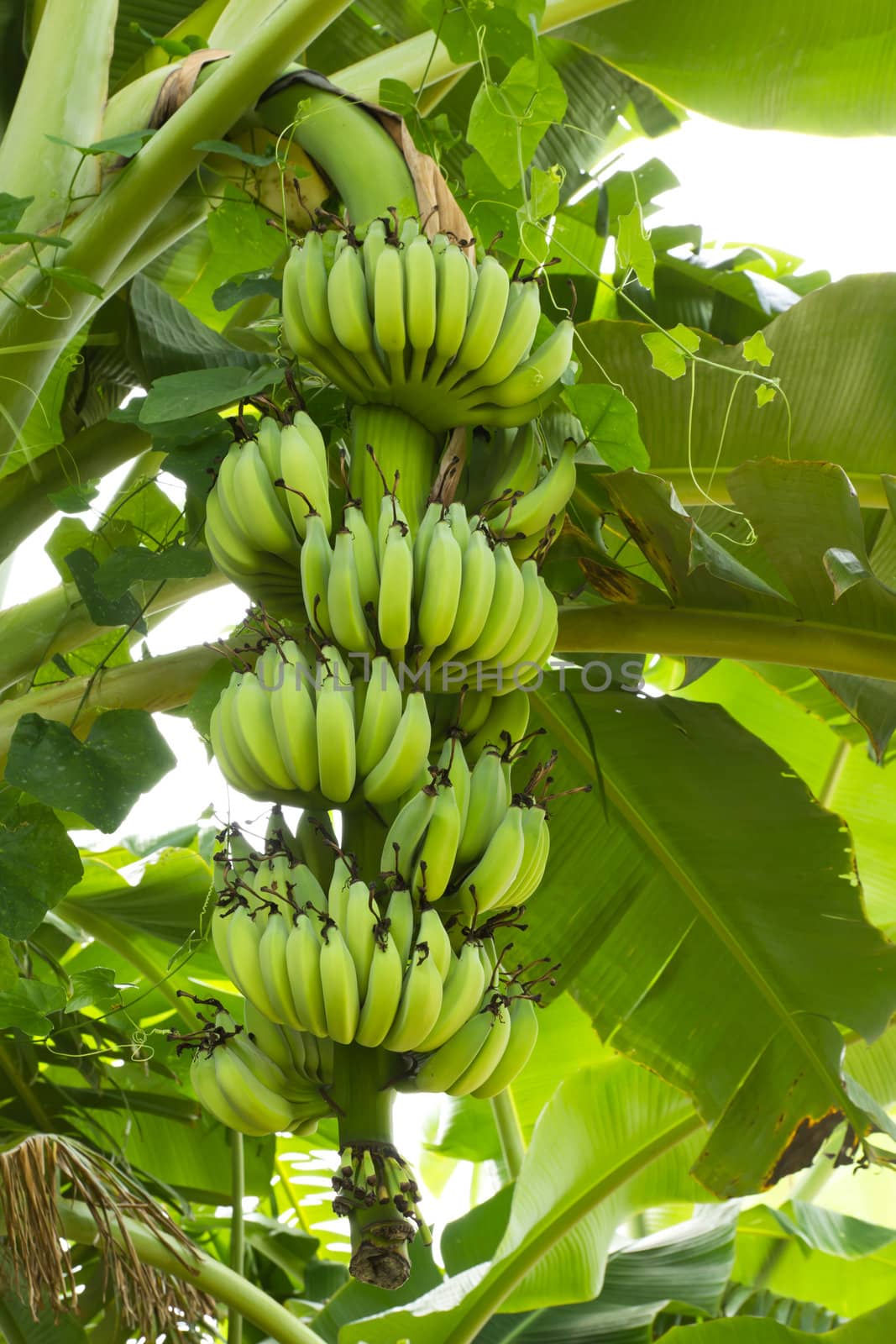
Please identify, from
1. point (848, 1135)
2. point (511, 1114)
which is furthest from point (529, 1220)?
point (848, 1135)

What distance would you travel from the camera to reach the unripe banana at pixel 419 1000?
30.2 inches

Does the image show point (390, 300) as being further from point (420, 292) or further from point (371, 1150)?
point (371, 1150)

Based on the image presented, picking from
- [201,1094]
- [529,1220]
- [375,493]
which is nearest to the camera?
[201,1094]

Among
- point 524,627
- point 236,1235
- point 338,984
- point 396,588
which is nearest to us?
point 338,984

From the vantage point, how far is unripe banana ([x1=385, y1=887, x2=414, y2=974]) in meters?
0.79

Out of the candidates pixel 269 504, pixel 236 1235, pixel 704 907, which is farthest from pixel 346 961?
pixel 236 1235

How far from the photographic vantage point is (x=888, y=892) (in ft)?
6.77

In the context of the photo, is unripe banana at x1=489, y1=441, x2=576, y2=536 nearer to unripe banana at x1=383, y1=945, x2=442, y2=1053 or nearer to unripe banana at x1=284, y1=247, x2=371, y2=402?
unripe banana at x1=284, y1=247, x2=371, y2=402

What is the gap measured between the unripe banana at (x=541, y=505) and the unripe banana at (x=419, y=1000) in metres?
0.37

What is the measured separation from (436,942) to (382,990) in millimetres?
51

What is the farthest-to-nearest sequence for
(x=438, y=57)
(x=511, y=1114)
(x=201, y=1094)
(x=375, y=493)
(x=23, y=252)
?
(x=511, y=1114) → (x=438, y=57) → (x=23, y=252) → (x=375, y=493) → (x=201, y=1094)

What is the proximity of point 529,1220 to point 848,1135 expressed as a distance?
0.47 m

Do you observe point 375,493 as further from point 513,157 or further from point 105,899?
point 105,899

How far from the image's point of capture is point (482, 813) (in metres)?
0.88
